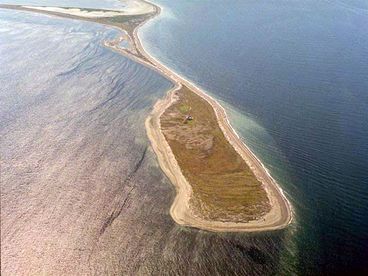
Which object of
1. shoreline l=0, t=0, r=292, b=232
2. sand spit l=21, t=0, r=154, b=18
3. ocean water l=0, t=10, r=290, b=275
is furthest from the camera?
sand spit l=21, t=0, r=154, b=18

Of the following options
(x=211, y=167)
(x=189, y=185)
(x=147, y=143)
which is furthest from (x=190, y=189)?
(x=147, y=143)

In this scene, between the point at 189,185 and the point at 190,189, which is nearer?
the point at 190,189

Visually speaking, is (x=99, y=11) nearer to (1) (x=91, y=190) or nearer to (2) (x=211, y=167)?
(2) (x=211, y=167)

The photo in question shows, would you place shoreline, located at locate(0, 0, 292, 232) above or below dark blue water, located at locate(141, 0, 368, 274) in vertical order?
below

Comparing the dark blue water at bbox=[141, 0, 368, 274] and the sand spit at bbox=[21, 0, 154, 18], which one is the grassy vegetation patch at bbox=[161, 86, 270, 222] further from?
the sand spit at bbox=[21, 0, 154, 18]

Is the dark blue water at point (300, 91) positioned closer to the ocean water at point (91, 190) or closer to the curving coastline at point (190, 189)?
the curving coastline at point (190, 189)

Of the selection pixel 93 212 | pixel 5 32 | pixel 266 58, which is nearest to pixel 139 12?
pixel 5 32

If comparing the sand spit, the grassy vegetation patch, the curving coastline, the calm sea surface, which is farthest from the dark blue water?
the sand spit
